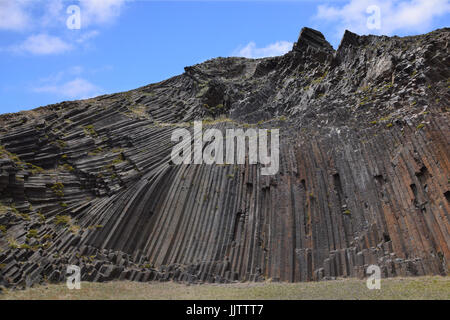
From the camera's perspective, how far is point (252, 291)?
18.3 m

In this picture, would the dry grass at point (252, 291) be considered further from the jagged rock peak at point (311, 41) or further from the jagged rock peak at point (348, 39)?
the jagged rock peak at point (311, 41)

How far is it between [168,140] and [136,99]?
800cm

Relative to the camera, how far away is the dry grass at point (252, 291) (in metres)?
15.3

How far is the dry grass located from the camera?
15342 millimetres

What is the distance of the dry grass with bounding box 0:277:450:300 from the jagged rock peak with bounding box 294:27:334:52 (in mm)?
25062

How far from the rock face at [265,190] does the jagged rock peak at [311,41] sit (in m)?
6.06
